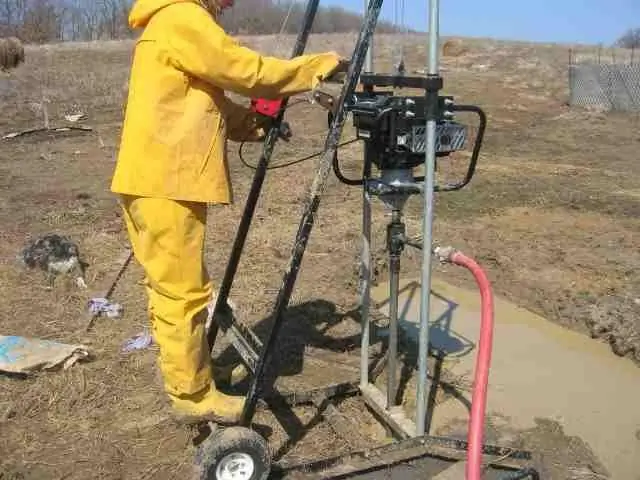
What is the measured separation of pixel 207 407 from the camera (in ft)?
10.1

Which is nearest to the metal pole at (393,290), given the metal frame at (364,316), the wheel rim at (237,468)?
the metal frame at (364,316)

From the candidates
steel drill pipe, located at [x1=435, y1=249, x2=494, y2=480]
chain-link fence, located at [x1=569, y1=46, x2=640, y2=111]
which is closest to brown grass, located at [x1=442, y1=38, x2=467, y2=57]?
chain-link fence, located at [x1=569, y1=46, x2=640, y2=111]

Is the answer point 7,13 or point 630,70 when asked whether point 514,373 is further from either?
point 7,13

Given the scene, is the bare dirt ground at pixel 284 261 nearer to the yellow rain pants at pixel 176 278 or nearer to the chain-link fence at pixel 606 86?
the yellow rain pants at pixel 176 278

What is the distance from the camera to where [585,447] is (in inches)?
138

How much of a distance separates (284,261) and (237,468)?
3.23 metres

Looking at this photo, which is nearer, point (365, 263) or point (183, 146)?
point (183, 146)

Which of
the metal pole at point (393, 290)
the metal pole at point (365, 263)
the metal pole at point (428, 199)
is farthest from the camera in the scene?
the metal pole at point (365, 263)

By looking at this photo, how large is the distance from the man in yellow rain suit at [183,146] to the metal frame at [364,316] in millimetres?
218

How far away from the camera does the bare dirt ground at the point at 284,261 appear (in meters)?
3.56

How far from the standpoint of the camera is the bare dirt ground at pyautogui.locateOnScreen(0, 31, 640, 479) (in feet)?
11.7

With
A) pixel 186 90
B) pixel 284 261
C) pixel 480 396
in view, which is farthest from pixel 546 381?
pixel 186 90

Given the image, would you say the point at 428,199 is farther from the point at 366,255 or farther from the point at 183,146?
the point at 183,146

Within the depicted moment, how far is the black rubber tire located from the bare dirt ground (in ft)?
1.62
